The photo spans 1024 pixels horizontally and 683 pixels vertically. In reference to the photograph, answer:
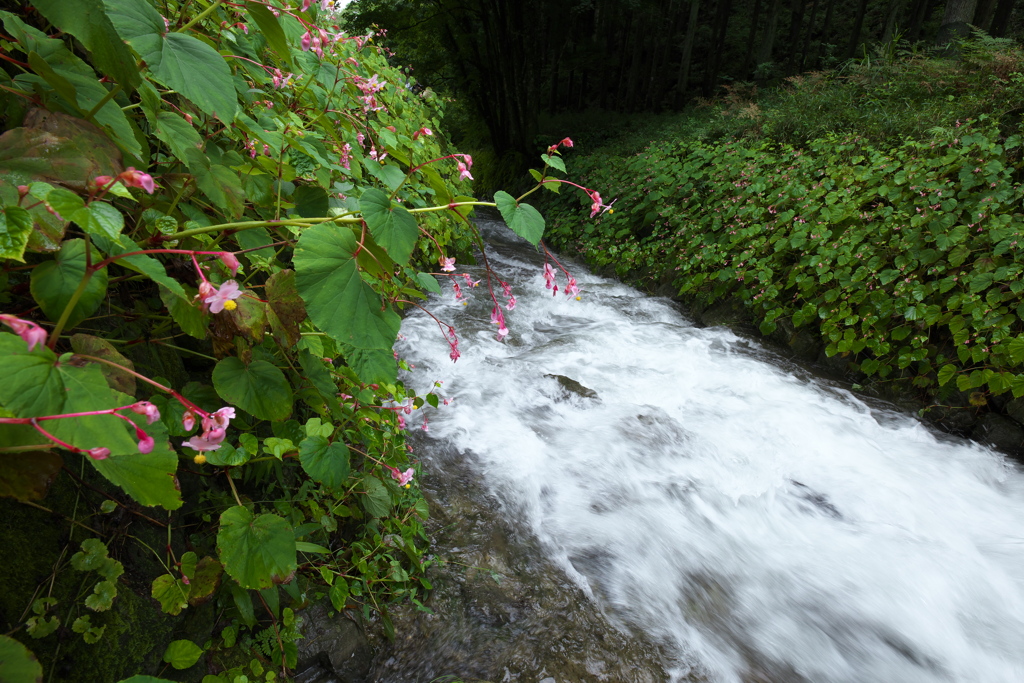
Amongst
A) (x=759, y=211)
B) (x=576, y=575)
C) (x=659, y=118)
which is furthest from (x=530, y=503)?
(x=659, y=118)

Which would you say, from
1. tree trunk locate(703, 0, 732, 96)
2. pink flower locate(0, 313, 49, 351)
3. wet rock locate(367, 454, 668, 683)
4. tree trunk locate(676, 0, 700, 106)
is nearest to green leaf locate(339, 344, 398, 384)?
pink flower locate(0, 313, 49, 351)

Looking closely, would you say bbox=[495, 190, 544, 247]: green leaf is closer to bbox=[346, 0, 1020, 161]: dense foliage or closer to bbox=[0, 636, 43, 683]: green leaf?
bbox=[0, 636, 43, 683]: green leaf

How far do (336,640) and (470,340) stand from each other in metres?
2.76

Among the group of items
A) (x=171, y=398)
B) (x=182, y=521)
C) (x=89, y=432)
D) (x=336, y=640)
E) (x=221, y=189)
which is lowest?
(x=336, y=640)

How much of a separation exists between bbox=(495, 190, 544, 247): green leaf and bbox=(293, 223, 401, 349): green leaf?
1.13ft

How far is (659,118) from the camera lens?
46.3 feet

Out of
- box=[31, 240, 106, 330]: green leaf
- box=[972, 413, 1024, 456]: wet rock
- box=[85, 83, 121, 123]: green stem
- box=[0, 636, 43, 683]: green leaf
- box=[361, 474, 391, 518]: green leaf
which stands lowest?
box=[972, 413, 1024, 456]: wet rock

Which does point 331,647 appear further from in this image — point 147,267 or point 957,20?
point 957,20

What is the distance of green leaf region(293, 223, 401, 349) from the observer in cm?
89

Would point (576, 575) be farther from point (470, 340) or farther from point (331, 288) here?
point (470, 340)

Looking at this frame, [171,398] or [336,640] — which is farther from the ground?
[171,398]

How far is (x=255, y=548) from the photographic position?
3.79 feet

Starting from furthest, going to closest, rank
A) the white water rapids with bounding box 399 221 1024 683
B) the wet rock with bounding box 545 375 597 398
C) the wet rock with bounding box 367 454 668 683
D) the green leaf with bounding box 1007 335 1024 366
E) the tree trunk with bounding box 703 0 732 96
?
the tree trunk with bounding box 703 0 732 96, the wet rock with bounding box 545 375 597 398, the green leaf with bounding box 1007 335 1024 366, the white water rapids with bounding box 399 221 1024 683, the wet rock with bounding box 367 454 668 683

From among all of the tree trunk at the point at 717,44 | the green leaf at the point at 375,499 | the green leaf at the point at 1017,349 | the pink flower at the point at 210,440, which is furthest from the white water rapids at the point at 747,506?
the tree trunk at the point at 717,44
